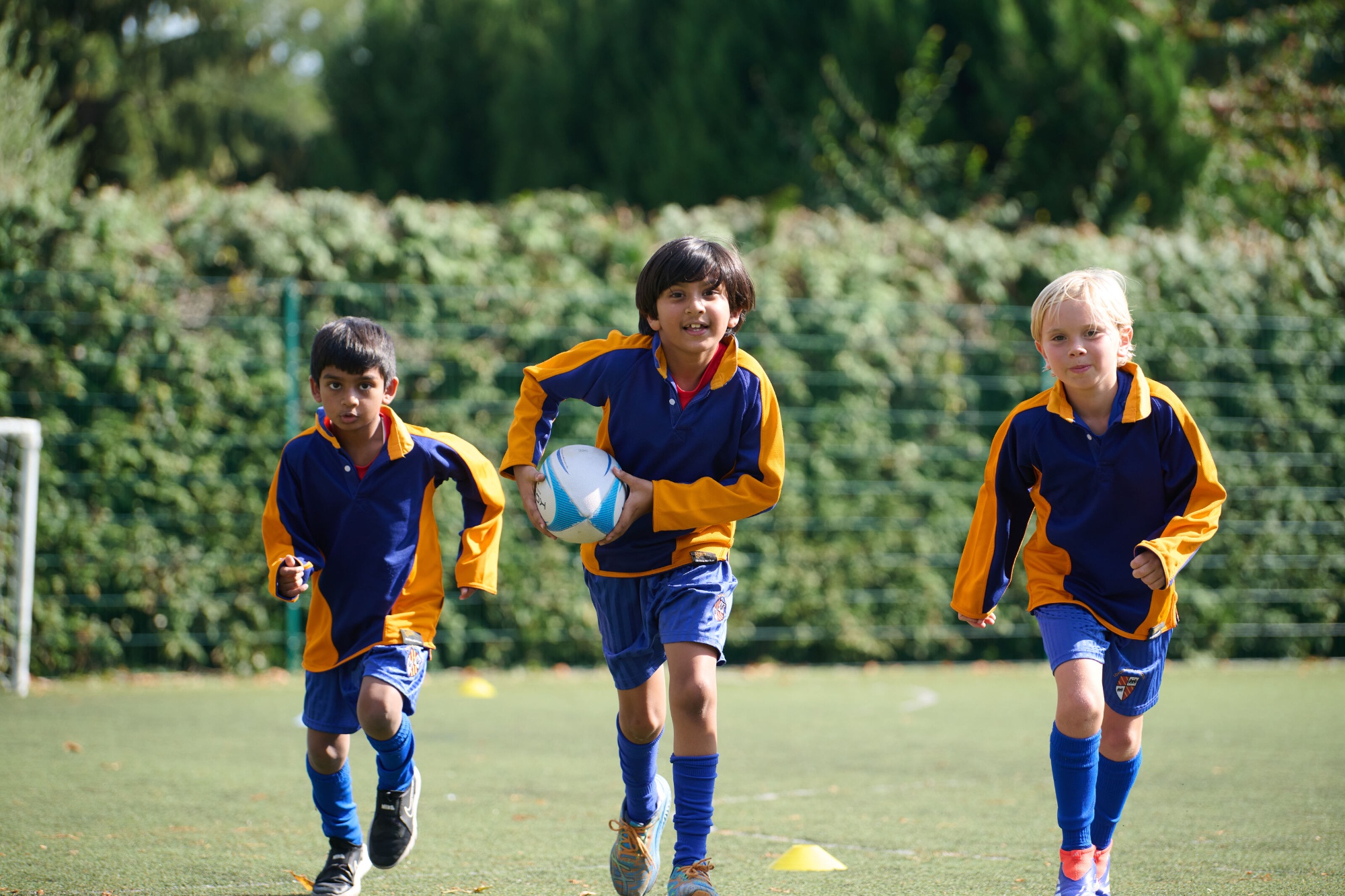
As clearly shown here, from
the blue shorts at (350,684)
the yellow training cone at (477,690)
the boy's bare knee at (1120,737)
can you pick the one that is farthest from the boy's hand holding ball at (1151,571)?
the yellow training cone at (477,690)

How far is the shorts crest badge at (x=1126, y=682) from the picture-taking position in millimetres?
3463

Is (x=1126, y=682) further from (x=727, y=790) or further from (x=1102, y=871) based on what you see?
(x=727, y=790)

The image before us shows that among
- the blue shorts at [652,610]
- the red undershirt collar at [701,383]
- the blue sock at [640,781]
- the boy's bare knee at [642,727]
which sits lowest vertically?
the blue sock at [640,781]

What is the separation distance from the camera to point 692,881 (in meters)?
3.22

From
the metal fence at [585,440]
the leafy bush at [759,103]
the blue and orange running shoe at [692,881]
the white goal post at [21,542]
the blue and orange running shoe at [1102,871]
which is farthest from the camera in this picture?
the leafy bush at [759,103]

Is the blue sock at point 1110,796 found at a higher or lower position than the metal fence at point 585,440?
lower

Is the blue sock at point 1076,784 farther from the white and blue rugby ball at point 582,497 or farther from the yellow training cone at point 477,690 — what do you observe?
the yellow training cone at point 477,690

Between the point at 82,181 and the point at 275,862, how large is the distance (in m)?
16.5

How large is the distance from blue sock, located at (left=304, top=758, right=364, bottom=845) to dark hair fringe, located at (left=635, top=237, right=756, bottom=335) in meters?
1.52

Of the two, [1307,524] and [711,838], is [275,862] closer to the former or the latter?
[711,838]

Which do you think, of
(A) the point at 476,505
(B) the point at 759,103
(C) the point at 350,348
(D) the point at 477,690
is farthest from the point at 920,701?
(B) the point at 759,103

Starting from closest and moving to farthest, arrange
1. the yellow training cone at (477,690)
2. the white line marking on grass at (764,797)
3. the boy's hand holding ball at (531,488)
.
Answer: the boy's hand holding ball at (531,488), the white line marking on grass at (764,797), the yellow training cone at (477,690)

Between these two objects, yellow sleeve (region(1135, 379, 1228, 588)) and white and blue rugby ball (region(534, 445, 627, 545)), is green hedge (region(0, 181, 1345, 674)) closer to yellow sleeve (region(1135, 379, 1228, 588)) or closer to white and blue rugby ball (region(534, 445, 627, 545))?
white and blue rugby ball (region(534, 445, 627, 545))

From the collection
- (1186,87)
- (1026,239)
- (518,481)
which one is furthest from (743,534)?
(1186,87)
